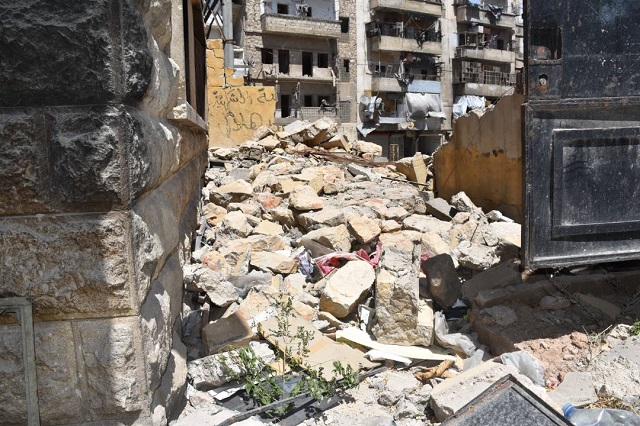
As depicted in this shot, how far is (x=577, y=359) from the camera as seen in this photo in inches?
126

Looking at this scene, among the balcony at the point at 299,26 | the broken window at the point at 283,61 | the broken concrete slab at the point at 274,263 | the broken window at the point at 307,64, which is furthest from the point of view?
the broken window at the point at 307,64

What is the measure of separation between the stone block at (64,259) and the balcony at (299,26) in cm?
2958

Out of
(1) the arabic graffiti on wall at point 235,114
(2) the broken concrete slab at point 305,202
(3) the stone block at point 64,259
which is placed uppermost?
(1) the arabic graffiti on wall at point 235,114

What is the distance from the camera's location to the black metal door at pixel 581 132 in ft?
10.4

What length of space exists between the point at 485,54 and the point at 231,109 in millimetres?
26247

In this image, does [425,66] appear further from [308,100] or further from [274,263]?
[274,263]

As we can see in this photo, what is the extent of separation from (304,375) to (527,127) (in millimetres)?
1900

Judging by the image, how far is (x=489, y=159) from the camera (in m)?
7.29

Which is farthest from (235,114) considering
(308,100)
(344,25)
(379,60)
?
(379,60)

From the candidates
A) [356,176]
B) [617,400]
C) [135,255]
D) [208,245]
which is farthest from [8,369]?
[356,176]

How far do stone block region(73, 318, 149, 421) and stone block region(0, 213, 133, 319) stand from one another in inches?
3.8

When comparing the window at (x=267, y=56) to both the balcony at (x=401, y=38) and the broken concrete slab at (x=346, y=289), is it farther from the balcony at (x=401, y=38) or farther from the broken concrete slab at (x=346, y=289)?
the broken concrete slab at (x=346, y=289)

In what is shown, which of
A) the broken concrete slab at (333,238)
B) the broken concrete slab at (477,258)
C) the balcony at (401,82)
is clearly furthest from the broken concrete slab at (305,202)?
the balcony at (401,82)

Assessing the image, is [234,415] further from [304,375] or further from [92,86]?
[92,86]
